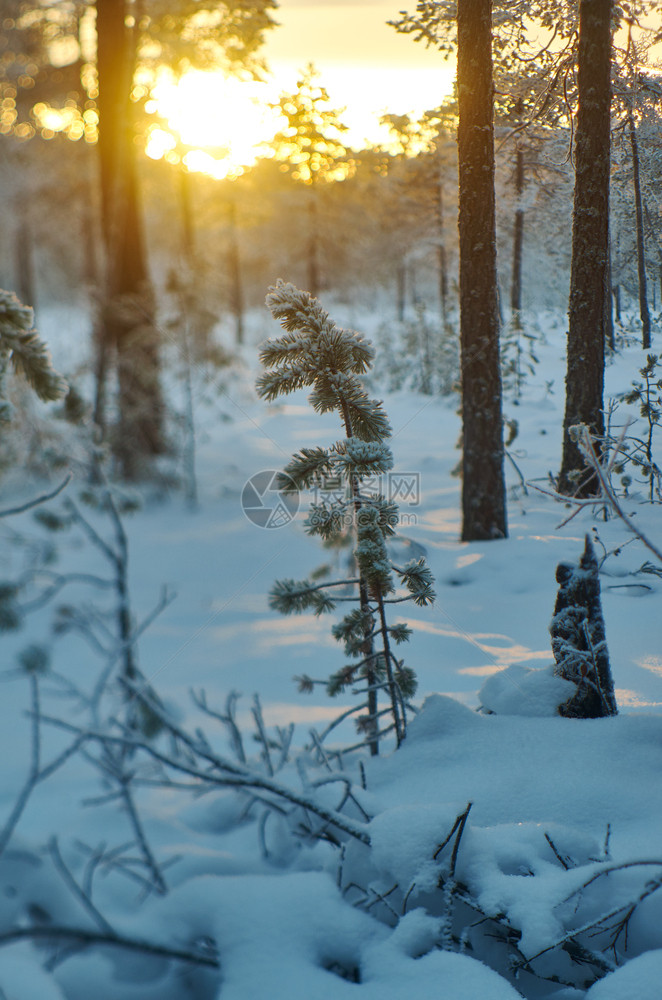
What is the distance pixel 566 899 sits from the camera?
5.38 ft

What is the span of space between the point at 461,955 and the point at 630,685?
1.40m

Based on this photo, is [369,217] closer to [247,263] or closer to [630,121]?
[630,121]

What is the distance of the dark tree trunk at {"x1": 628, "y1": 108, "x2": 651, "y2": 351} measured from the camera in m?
2.68

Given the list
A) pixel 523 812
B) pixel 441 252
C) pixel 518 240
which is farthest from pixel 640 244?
pixel 523 812

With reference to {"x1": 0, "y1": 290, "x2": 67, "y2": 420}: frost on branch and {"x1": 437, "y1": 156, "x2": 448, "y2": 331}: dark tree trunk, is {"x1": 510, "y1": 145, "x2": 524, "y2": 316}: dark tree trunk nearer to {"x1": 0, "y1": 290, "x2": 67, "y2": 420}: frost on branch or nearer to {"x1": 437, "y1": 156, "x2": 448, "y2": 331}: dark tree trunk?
{"x1": 437, "y1": 156, "x2": 448, "y2": 331}: dark tree trunk

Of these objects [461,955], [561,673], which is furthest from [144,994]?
[561,673]

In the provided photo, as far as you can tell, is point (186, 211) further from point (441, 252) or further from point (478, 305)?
point (478, 305)

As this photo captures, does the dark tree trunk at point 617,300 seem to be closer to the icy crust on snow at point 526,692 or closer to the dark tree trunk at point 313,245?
the icy crust on snow at point 526,692

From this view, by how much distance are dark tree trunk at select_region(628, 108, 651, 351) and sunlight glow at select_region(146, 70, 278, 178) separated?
2434mm

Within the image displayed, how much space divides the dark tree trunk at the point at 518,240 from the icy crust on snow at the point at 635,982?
2.64 m

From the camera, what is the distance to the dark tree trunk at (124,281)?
285 inches

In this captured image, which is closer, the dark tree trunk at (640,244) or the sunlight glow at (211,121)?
the dark tree trunk at (640,244)

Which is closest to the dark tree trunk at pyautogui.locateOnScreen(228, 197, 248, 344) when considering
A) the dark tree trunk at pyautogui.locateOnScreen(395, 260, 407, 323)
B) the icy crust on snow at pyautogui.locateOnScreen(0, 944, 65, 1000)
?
the dark tree trunk at pyautogui.locateOnScreen(395, 260, 407, 323)

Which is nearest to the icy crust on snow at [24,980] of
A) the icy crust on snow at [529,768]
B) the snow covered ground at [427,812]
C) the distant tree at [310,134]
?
the snow covered ground at [427,812]
